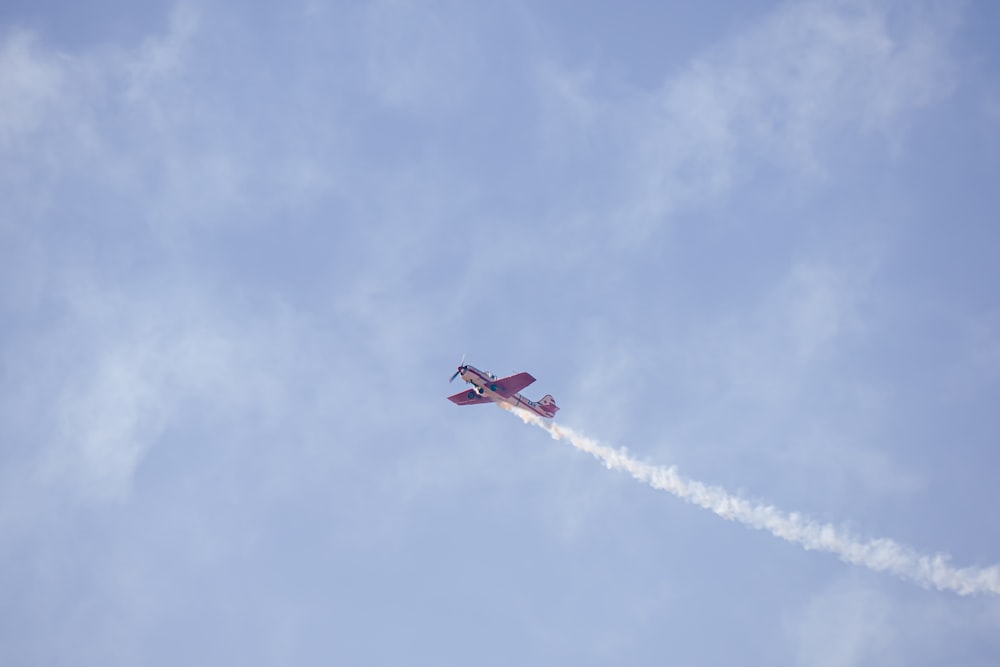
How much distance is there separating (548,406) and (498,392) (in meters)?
8.29

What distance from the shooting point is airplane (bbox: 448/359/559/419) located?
80.1 meters

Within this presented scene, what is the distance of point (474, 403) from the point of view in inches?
3354

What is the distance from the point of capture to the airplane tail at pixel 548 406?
87.6 meters

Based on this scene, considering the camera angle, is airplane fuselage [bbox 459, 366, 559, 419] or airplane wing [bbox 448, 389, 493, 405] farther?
airplane wing [bbox 448, 389, 493, 405]

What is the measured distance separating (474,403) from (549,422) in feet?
29.1

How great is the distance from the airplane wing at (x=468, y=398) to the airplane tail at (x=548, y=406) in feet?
20.9

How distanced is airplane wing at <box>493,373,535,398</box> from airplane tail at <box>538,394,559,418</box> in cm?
589

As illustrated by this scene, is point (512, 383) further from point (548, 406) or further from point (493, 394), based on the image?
point (548, 406)

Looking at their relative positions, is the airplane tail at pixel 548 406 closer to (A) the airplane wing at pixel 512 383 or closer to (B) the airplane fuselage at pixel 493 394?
(B) the airplane fuselage at pixel 493 394

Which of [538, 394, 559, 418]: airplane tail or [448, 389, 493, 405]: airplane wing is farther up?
[538, 394, 559, 418]: airplane tail

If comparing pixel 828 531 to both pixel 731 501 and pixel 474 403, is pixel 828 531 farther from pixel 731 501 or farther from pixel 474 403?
pixel 474 403

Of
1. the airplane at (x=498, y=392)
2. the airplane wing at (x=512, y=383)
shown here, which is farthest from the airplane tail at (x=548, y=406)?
the airplane wing at (x=512, y=383)

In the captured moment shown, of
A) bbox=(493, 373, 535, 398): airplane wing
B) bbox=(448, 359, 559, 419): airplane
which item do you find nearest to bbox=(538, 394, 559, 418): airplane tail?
bbox=(448, 359, 559, 419): airplane

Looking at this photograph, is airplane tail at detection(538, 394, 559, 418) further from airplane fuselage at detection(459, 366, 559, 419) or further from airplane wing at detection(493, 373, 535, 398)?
airplane wing at detection(493, 373, 535, 398)
